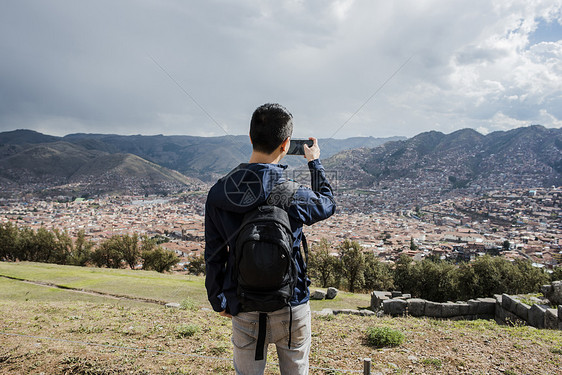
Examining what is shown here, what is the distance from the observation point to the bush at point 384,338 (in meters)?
5.32

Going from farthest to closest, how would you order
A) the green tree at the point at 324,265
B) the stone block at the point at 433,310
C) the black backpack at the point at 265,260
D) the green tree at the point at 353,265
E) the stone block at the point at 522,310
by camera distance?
1. the green tree at the point at 324,265
2. the green tree at the point at 353,265
3. the stone block at the point at 433,310
4. the stone block at the point at 522,310
5. the black backpack at the point at 265,260

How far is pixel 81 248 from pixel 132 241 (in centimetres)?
678

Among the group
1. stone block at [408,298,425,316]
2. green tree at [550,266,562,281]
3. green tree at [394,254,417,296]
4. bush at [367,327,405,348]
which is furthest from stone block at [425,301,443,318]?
green tree at [550,266,562,281]

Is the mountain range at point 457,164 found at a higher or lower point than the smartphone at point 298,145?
higher

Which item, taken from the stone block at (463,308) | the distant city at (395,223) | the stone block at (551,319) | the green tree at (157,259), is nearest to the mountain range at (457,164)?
the distant city at (395,223)

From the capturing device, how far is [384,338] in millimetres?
5344

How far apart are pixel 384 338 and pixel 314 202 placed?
472 cm

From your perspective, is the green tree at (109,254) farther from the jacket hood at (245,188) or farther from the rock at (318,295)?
the jacket hood at (245,188)

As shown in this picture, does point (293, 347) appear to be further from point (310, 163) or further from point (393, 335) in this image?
point (393, 335)

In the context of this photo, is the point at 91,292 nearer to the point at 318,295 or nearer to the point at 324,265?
the point at 318,295

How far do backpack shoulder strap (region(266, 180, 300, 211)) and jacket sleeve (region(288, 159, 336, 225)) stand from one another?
0.05 meters

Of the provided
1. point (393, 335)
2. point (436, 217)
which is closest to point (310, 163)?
point (393, 335)

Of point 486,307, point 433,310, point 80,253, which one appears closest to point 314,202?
point 433,310

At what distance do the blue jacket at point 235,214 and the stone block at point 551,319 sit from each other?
9139 mm
